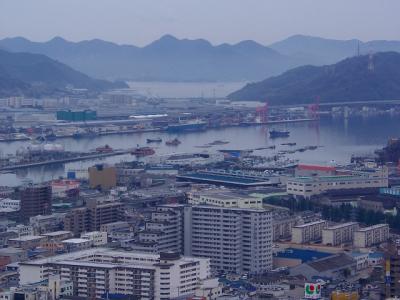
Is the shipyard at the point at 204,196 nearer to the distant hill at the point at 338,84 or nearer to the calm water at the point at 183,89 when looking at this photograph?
the distant hill at the point at 338,84

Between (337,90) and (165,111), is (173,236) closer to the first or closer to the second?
(165,111)

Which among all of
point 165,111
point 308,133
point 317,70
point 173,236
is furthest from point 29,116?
point 173,236

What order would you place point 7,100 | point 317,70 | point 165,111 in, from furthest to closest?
point 317,70, point 7,100, point 165,111

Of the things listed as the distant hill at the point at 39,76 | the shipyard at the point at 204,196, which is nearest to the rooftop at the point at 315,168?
the shipyard at the point at 204,196

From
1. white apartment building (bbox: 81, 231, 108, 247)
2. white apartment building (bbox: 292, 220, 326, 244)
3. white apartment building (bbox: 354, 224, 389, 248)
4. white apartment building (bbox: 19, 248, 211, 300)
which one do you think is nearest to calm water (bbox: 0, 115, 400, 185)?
white apartment building (bbox: 81, 231, 108, 247)

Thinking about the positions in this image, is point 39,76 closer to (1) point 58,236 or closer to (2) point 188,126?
(2) point 188,126
